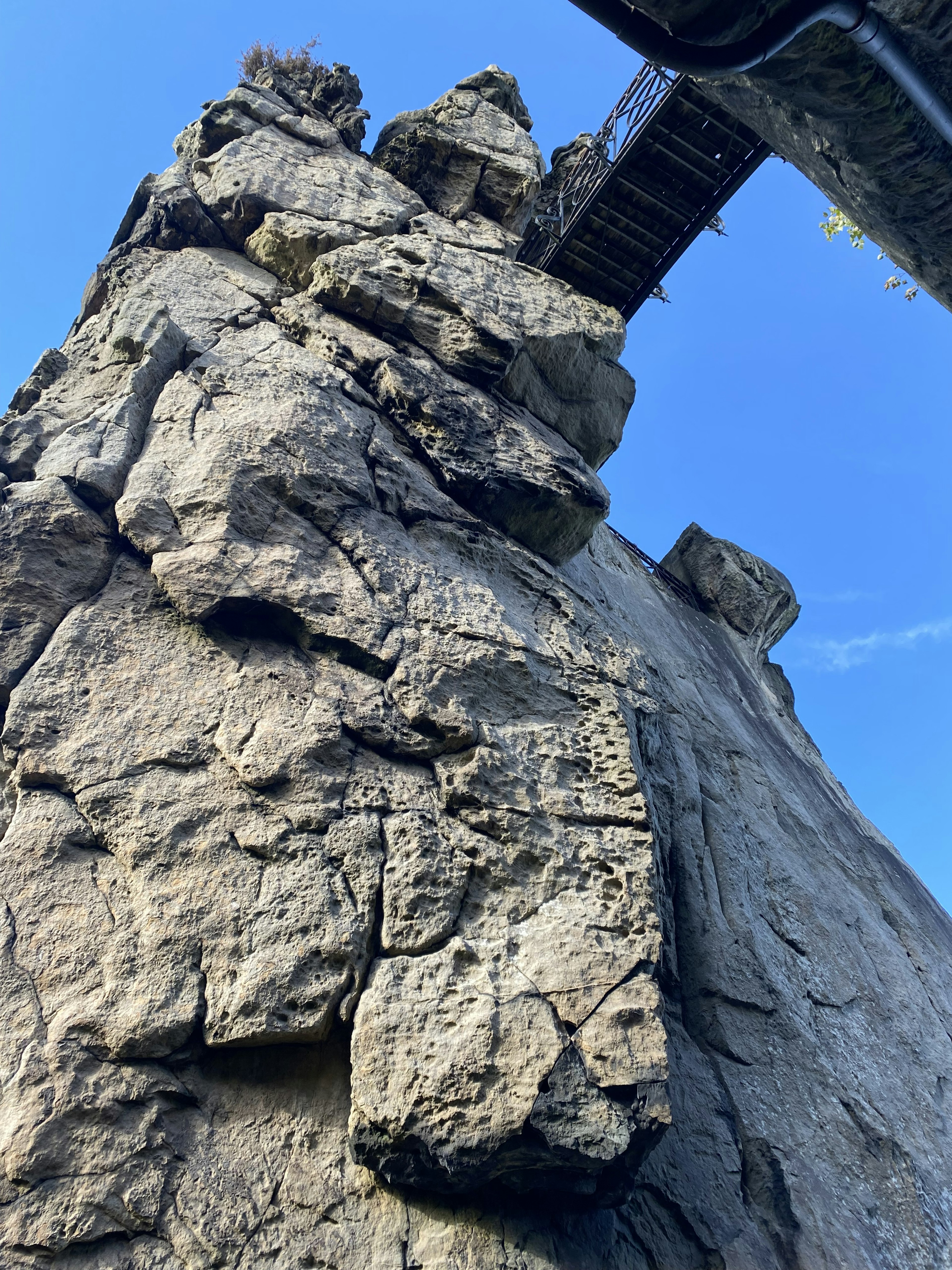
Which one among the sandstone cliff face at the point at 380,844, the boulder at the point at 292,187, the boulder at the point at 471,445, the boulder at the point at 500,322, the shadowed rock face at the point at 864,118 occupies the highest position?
the boulder at the point at 292,187

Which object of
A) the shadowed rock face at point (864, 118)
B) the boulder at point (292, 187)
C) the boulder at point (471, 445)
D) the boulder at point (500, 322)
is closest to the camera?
the shadowed rock face at point (864, 118)

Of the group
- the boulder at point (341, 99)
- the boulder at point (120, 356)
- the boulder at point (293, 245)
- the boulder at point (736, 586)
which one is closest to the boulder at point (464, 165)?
the boulder at point (341, 99)

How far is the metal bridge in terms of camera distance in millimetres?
10930

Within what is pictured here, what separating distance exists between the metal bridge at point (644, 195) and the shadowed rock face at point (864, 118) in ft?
23.7

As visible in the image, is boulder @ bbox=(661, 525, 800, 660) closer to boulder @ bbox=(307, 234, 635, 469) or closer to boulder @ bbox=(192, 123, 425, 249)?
boulder @ bbox=(307, 234, 635, 469)

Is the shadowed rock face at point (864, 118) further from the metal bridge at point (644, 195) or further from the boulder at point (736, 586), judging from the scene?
the boulder at point (736, 586)

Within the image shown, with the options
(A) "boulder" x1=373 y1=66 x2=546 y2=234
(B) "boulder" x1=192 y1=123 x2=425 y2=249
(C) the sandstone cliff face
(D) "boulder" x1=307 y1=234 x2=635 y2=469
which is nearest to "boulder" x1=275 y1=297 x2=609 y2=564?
(C) the sandstone cliff face

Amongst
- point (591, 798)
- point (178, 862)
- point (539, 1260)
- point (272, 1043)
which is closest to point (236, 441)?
point (178, 862)

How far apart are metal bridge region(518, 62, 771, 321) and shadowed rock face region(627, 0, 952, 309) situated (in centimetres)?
722

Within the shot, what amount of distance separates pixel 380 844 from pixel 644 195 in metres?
10.00

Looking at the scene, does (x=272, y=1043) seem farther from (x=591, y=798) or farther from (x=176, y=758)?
(x=591, y=798)

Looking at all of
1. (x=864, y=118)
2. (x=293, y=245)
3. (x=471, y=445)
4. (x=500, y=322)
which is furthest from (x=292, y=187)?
(x=864, y=118)

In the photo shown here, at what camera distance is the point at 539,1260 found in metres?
4.25

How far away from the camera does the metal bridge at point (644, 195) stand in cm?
1093
